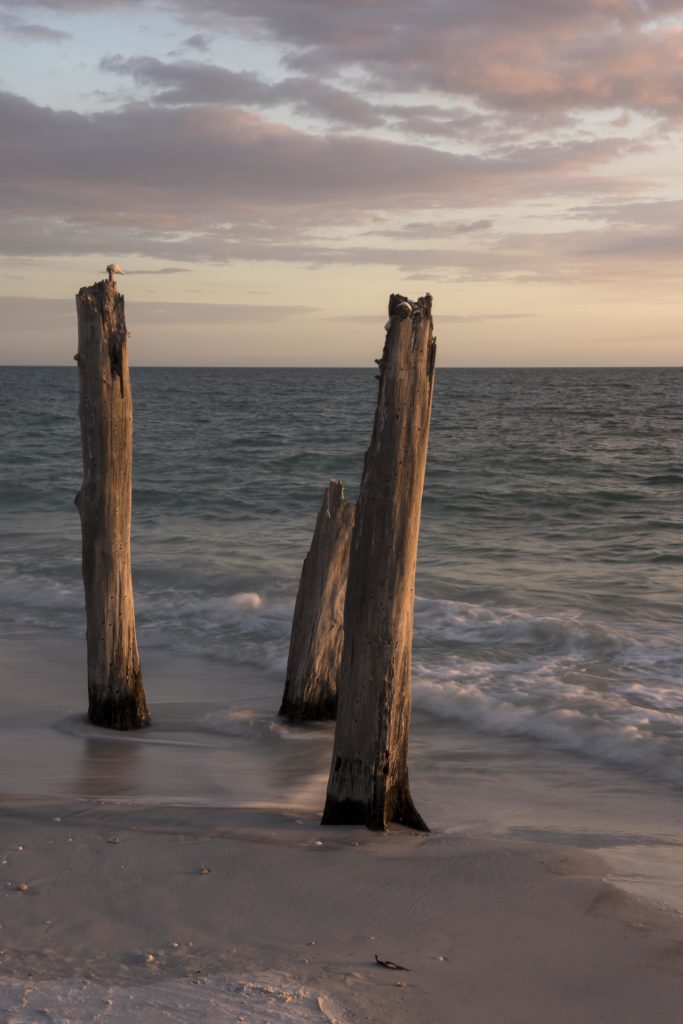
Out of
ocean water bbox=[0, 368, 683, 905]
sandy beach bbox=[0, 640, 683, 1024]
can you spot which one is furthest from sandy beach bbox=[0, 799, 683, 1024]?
ocean water bbox=[0, 368, 683, 905]

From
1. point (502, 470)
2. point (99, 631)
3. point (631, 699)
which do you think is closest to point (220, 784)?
point (99, 631)

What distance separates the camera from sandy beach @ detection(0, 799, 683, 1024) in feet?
11.9

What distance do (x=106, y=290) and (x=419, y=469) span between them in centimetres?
272

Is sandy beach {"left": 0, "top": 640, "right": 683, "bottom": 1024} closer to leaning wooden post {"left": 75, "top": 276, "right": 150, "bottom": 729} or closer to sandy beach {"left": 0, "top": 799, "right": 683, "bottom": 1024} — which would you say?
sandy beach {"left": 0, "top": 799, "right": 683, "bottom": 1024}

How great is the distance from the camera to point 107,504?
7000 mm

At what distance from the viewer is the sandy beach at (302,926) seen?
364 cm

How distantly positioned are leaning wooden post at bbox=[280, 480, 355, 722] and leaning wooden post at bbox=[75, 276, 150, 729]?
1.20 m

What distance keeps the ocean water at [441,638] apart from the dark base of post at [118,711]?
0.40 feet

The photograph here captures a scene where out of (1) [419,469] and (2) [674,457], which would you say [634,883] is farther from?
(2) [674,457]

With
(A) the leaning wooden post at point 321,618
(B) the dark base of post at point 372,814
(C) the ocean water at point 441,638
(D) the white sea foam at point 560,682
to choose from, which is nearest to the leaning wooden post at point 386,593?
(B) the dark base of post at point 372,814

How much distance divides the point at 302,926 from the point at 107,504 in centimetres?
356

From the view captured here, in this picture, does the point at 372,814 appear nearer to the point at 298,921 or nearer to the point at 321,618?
the point at 298,921

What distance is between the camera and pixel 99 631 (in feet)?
23.7

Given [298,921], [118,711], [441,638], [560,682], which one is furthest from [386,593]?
[441,638]
